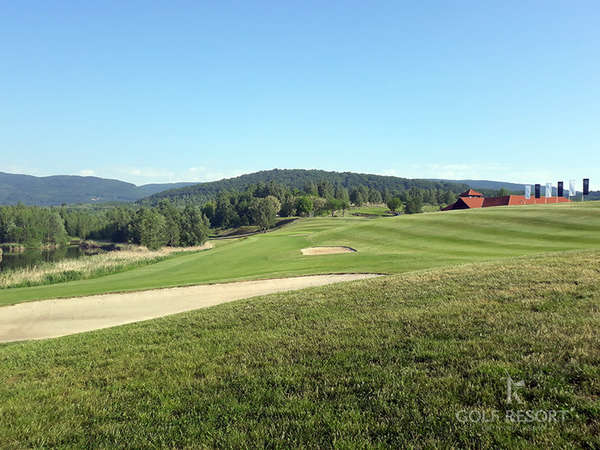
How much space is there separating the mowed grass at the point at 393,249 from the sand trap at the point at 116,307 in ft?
6.11

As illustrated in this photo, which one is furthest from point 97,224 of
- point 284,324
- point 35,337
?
point 284,324

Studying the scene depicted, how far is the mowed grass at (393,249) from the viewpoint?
23125 mm

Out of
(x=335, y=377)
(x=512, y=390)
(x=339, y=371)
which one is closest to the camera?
(x=512, y=390)

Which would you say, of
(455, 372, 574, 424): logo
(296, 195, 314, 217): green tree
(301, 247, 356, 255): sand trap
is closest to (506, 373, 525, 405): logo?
(455, 372, 574, 424): logo

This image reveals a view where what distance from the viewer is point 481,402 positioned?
4676 mm

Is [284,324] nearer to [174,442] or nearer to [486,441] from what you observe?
[174,442]

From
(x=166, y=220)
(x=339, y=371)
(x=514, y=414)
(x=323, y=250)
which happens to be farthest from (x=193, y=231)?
(x=514, y=414)

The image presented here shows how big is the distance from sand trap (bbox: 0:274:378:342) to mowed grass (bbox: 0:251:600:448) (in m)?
5.21

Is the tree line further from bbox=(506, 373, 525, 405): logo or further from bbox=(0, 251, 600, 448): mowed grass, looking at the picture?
bbox=(506, 373, 525, 405): logo

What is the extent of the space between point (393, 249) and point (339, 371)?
2662 centimetres

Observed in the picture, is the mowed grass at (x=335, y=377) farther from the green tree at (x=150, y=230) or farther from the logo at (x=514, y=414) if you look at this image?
the green tree at (x=150, y=230)

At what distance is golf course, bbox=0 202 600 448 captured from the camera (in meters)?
4.48

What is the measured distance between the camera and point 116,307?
1806 centimetres

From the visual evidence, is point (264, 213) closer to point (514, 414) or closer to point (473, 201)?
point (473, 201)
